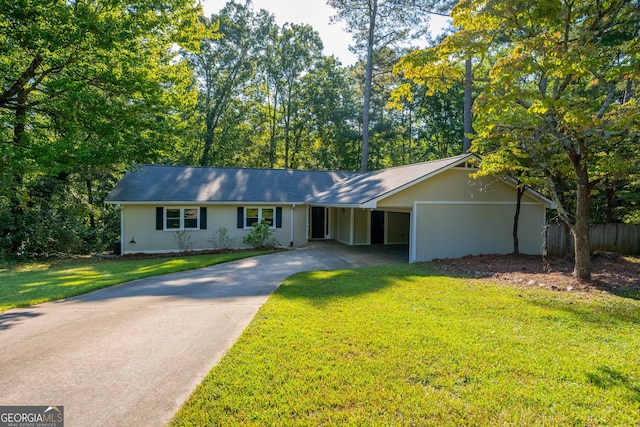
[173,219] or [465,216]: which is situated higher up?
[465,216]

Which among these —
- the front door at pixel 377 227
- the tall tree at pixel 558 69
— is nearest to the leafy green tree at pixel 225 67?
the front door at pixel 377 227

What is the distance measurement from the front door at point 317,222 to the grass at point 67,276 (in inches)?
204

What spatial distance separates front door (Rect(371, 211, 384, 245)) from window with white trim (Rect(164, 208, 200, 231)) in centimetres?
856

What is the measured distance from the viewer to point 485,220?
1347cm

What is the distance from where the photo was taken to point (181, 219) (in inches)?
615

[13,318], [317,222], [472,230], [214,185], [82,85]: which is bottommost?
[13,318]

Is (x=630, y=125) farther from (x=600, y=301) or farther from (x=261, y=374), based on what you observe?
(x=261, y=374)

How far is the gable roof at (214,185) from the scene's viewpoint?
50.4 ft

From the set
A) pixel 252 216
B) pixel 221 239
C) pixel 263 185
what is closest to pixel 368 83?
pixel 263 185

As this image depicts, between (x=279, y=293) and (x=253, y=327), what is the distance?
222cm

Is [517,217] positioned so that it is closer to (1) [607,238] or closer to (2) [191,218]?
(1) [607,238]

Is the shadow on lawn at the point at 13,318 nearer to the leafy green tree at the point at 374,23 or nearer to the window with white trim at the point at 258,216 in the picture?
the window with white trim at the point at 258,216

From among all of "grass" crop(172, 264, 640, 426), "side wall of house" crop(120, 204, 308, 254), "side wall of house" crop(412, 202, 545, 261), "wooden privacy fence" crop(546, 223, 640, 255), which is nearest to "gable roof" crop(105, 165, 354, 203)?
"side wall of house" crop(120, 204, 308, 254)

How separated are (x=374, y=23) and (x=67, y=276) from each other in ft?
75.6
